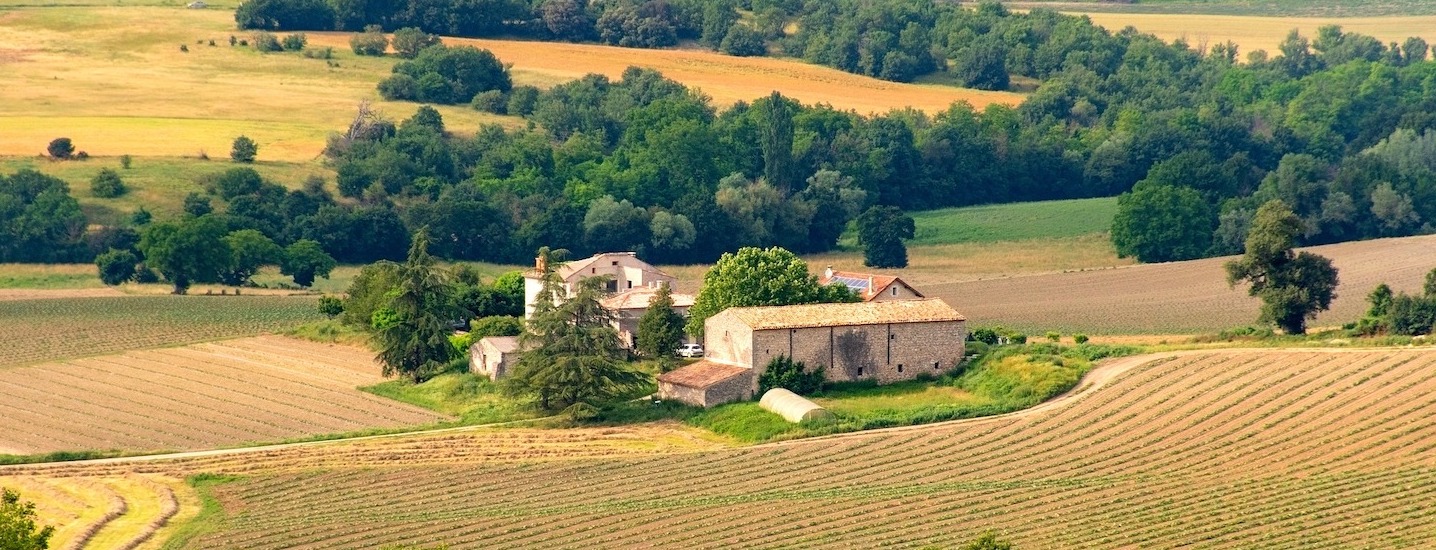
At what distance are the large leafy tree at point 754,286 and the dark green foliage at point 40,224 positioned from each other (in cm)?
4838

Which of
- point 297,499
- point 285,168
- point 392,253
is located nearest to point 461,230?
point 392,253

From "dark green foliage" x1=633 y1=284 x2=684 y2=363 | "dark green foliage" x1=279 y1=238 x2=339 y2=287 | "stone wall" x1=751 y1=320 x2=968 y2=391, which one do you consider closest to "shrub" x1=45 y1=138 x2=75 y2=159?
"dark green foliage" x1=279 y1=238 x2=339 y2=287

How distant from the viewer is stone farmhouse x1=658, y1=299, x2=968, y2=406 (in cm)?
9000

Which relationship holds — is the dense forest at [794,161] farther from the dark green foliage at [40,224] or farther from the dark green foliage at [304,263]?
the dark green foliage at [304,263]

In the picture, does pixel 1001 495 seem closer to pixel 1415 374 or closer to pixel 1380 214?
pixel 1415 374

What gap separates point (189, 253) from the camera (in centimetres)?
12519

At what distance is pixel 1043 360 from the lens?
91312 mm

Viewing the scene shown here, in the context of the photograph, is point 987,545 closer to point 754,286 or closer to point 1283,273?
point 754,286

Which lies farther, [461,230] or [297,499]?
[461,230]

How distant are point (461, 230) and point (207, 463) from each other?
2252 inches

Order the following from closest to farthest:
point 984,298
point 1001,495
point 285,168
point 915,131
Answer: point 1001,495 < point 984,298 < point 285,168 < point 915,131

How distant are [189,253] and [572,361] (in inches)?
1614

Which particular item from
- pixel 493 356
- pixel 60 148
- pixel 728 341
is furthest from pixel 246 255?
pixel 728 341

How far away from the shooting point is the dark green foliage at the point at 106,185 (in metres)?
141
